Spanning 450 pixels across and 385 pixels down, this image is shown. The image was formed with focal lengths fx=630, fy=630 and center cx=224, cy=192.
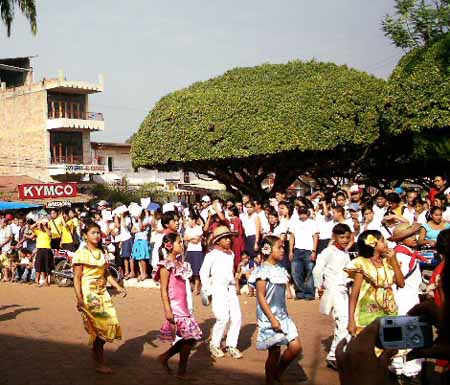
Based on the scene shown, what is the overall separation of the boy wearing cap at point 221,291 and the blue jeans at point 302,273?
458cm

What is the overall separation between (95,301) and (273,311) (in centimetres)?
232

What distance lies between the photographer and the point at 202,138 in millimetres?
24000

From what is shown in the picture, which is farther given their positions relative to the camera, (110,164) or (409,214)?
(110,164)

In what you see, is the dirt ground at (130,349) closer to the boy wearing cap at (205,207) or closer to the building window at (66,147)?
the boy wearing cap at (205,207)

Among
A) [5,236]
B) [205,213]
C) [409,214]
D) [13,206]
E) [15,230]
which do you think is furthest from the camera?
[13,206]

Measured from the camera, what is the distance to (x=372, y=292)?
646 centimetres

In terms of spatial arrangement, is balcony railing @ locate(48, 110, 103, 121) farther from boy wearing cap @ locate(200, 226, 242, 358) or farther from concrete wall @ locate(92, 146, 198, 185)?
boy wearing cap @ locate(200, 226, 242, 358)

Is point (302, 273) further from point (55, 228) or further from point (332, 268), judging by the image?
point (55, 228)

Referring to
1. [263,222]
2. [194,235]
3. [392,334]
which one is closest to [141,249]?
[194,235]

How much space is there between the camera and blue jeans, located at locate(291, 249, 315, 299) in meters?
12.7

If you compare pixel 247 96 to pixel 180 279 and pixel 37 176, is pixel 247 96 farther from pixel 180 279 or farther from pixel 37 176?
pixel 37 176

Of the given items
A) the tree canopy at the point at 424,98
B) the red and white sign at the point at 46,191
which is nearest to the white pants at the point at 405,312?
the tree canopy at the point at 424,98

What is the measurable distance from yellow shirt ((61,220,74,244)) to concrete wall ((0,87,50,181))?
31665mm

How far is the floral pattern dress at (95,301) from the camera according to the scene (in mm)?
7637
